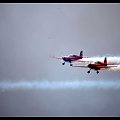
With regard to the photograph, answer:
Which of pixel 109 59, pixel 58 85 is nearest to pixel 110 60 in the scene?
pixel 109 59

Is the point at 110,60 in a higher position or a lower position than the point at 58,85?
higher

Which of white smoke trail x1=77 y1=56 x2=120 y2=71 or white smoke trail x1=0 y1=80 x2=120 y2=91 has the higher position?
white smoke trail x1=77 y1=56 x2=120 y2=71

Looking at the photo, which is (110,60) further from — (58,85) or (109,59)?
(58,85)

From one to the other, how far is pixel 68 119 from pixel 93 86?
1.58 feet

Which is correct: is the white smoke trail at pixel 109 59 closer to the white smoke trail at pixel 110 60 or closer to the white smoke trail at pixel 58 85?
the white smoke trail at pixel 110 60

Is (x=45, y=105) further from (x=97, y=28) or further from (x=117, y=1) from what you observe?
(x=117, y=1)

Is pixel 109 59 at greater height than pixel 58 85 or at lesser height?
greater

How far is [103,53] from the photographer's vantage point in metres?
3.58

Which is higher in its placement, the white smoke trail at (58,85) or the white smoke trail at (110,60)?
the white smoke trail at (110,60)

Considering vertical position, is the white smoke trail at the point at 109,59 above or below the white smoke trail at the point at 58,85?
above

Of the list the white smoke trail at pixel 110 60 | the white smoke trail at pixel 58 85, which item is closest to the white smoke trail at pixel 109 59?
the white smoke trail at pixel 110 60

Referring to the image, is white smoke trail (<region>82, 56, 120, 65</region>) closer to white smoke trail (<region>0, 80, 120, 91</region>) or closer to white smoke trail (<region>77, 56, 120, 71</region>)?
white smoke trail (<region>77, 56, 120, 71</region>)

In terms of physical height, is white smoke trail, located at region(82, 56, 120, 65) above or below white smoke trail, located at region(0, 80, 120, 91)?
above

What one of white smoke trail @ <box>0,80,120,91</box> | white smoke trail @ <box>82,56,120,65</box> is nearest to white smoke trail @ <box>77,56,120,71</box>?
white smoke trail @ <box>82,56,120,65</box>
